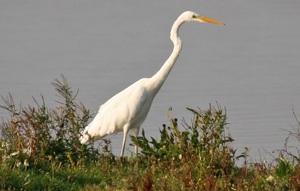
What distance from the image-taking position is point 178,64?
24312mm

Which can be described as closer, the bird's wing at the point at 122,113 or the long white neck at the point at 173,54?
the bird's wing at the point at 122,113

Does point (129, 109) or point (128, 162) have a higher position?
point (129, 109)

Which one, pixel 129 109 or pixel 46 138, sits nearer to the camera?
pixel 46 138

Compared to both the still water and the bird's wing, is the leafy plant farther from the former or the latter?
the still water

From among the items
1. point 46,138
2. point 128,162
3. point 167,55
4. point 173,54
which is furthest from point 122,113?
point 167,55

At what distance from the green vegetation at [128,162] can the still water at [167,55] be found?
12.3ft

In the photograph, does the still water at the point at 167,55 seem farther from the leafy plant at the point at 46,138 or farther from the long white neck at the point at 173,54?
the leafy plant at the point at 46,138

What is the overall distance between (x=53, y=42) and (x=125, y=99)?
1413 centimetres

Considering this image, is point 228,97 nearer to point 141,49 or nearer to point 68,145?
point 141,49

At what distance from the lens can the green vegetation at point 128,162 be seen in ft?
32.7

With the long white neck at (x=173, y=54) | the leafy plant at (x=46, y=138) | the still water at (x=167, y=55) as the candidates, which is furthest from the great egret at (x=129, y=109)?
the leafy plant at (x=46, y=138)

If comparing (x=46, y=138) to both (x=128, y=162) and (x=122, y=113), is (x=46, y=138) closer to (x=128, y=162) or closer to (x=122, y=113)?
(x=128, y=162)

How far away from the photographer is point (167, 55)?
24.9m

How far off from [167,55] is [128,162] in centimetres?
1304
